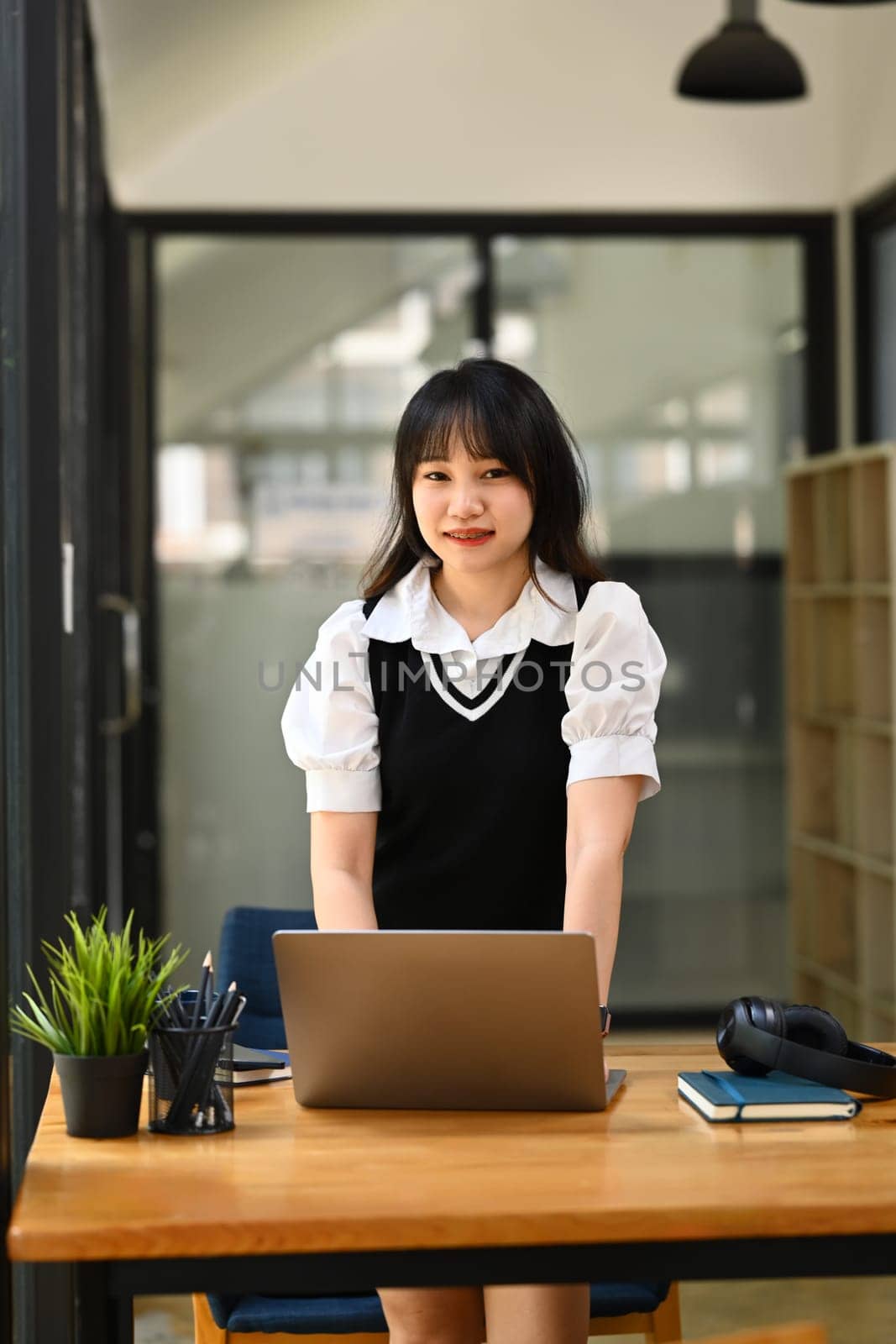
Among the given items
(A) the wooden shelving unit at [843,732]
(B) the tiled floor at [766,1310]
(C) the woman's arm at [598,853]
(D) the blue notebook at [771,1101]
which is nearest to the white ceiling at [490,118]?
(A) the wooden shelving unit at [843,732]

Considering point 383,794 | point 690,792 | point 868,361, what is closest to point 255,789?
point 690,792

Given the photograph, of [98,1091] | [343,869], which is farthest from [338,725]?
[98,1091]

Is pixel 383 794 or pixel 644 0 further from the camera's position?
pixel 644 0

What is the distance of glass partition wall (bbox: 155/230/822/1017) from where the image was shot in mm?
5723

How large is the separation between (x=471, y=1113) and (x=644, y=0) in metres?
4.94

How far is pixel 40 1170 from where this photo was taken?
56.0 inches

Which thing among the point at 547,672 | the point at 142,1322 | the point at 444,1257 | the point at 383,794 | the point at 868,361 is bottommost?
the point at 142,1322

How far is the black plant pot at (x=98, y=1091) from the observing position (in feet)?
4.97

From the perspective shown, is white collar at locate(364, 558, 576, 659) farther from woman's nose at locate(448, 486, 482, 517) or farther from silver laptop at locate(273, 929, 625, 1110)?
silver laptop at locate(273, 929, 625, 1110)

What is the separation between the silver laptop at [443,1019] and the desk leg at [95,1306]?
0.92 feet

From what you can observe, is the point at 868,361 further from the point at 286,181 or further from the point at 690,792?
the point at 286,181

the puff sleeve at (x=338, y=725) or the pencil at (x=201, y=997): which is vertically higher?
the puff sleeve at (x=338, y=725)

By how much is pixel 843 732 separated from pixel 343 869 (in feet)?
12.0

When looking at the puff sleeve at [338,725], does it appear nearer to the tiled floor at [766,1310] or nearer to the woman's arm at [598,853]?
the woman's arm at [598,853]
